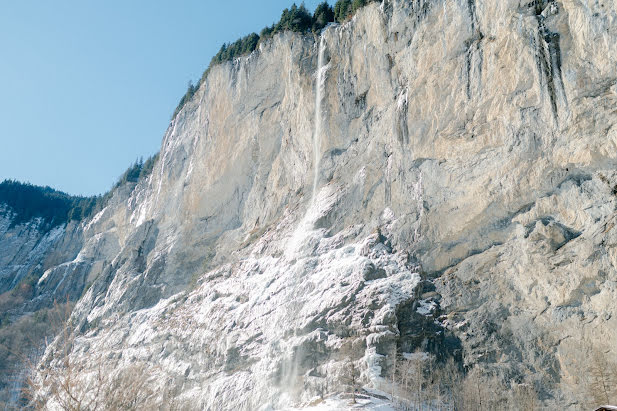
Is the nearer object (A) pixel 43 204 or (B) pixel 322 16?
(B) pixel 322 16

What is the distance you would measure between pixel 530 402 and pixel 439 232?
10.1 metres

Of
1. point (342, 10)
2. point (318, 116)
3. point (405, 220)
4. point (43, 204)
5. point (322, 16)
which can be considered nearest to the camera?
point (405, 220)

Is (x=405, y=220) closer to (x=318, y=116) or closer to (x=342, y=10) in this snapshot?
(x=318, y=116)

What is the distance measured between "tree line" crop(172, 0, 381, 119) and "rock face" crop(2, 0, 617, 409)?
5.82 feet

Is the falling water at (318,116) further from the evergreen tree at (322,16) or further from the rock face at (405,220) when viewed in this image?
the evergreen tree at (322,16)

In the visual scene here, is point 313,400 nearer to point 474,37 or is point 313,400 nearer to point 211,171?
point 474,37

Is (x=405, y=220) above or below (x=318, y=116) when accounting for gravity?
below

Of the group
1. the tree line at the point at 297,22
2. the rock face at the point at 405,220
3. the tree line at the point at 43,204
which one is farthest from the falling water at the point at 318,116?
the tree line at the point at 43,204

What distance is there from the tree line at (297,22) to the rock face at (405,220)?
5.82 feet

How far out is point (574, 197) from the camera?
1054 inches

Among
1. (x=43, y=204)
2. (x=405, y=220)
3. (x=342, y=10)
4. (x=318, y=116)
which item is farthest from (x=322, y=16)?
(x=43, y=204)

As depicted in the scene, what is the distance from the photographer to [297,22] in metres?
49.1

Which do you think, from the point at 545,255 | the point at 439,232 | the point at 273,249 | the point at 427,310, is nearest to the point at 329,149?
the point at 273,249

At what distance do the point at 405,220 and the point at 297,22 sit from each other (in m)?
23.8
